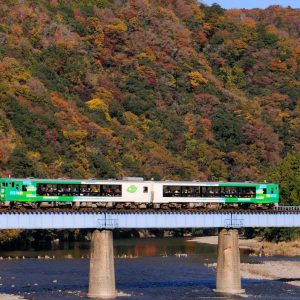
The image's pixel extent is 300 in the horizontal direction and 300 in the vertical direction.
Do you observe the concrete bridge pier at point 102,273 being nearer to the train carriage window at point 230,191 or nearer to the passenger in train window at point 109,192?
the passenger in train window at point 109,192

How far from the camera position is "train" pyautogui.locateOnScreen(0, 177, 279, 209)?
9400cm

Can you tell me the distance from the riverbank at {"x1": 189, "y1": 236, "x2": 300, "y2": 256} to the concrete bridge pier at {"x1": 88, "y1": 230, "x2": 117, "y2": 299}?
52320 millimetres

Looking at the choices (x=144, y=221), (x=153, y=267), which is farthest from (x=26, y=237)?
(x=144, y=221)

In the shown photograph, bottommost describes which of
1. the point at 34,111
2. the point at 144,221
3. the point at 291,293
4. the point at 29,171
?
the point at 291,293

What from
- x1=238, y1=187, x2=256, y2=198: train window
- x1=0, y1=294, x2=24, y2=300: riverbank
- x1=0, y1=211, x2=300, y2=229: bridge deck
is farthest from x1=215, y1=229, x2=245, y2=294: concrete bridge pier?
x1=0, y1=294, x2=24, y2=300: riverbank

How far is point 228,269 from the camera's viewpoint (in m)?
95.7

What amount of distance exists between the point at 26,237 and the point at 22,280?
47.5m

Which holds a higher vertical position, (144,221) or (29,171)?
(29,171)

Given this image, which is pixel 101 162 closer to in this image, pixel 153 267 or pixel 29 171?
pixel 29 171

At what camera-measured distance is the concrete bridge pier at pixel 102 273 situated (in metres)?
89.5

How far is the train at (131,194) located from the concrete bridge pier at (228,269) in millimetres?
6550

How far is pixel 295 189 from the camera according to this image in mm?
159625

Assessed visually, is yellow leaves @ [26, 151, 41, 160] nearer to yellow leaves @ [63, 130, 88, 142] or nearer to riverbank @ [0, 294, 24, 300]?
yellow leaves @ [63, 130, 88, 142]

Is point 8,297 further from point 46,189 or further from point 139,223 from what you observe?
point 139,223
